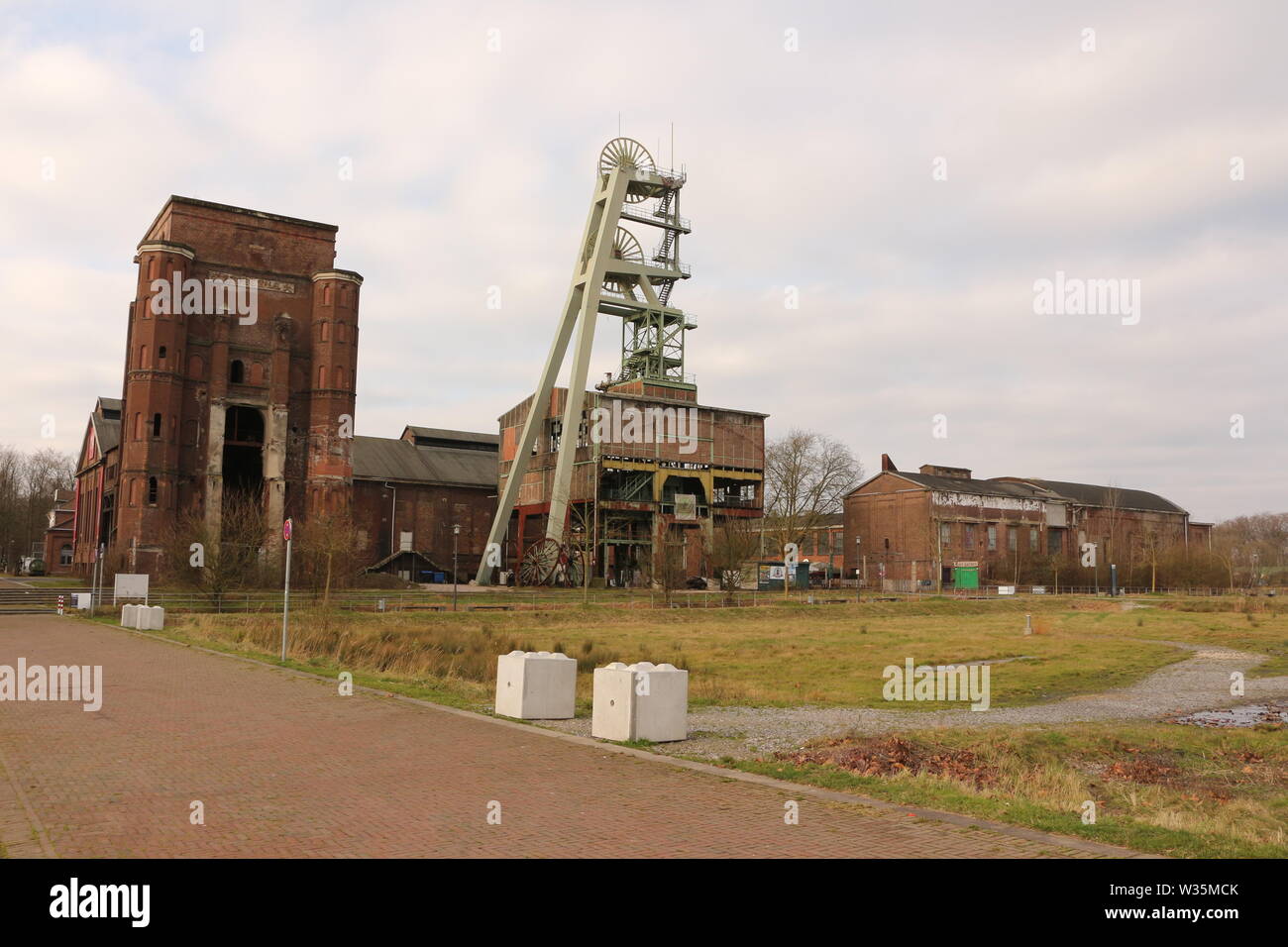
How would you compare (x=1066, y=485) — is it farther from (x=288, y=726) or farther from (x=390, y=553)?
(x=288, y=726)

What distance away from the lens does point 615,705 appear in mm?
11398

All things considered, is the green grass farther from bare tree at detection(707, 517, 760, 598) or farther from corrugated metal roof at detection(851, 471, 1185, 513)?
corrugated metal roof at detection(851, 471, 1185, 513)

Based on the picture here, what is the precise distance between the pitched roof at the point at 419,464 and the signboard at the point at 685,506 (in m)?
21.7

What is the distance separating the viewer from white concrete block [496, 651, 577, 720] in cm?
1305

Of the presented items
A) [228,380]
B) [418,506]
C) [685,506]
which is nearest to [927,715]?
[685,506]

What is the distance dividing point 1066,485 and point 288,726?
100861 mm

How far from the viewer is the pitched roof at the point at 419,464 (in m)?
79.1

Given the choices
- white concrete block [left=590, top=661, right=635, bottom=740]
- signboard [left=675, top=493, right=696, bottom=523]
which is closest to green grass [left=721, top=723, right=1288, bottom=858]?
white concrete block [left=590, top=661, right=635, bottom=740]

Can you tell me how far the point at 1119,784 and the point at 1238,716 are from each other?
824 centimetres

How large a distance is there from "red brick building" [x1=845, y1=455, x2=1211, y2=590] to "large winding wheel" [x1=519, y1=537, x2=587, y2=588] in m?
25.3

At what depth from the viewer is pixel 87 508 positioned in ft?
245

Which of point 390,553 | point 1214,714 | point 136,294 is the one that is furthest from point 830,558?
point 1214,714

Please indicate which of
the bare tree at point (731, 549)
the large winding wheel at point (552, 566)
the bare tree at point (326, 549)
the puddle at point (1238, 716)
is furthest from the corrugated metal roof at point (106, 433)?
the puddle at point (1238, 716)
